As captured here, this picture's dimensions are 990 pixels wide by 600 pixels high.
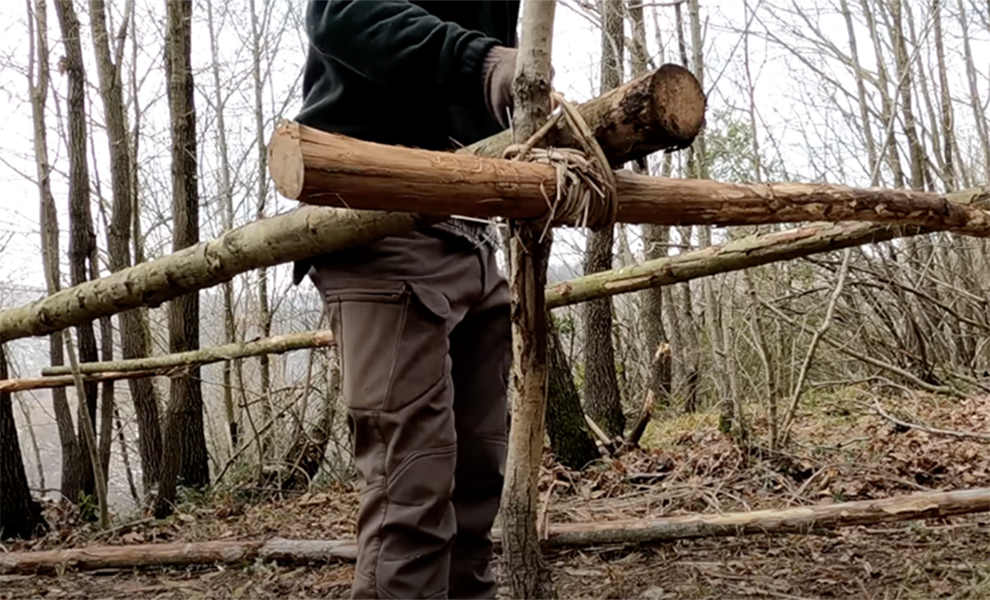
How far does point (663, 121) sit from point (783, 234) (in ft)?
6.09

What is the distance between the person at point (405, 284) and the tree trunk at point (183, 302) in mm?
3992

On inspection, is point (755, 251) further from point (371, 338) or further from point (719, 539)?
point (371, 338)

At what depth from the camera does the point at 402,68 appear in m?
1.52

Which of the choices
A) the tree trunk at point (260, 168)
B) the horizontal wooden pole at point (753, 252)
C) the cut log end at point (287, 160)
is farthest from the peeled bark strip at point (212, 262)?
the tree trunk at point (260, 168)

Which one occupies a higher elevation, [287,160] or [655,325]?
[287,160]

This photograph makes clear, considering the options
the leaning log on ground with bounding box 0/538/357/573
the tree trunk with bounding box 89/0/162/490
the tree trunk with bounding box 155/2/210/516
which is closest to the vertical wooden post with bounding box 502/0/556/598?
the leaning log on ground with bounding box 0/538/357/573

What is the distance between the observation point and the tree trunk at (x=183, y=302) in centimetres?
548

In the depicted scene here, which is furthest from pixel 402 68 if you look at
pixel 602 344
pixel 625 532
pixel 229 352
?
pixel 602 344

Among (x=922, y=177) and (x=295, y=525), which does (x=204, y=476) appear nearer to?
(x=295, y=525)

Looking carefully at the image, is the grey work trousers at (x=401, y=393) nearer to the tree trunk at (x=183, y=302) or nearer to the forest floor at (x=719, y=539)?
the forest floor at (x=719, y=539)

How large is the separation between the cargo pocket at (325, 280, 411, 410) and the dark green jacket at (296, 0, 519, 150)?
332mm

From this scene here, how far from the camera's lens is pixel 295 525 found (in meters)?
3.99

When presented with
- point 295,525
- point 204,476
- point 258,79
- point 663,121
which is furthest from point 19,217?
point 663,121

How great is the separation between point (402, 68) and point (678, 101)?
52 centimetres
